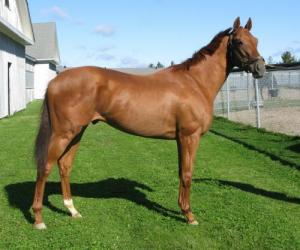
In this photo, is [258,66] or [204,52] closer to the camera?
[258,66]

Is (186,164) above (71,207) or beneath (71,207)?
above

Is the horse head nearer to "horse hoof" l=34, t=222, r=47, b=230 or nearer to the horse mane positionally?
the horse mane

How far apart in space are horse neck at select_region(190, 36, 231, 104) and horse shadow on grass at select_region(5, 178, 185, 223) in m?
1.58

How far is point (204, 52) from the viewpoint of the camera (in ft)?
17.4

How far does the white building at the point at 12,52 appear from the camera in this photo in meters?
18.0

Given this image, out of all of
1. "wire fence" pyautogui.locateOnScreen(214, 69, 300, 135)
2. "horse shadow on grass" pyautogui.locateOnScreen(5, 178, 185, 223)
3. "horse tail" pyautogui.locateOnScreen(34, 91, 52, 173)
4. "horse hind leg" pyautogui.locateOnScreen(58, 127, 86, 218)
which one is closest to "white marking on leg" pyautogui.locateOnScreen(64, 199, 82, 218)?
"horse hind leg" pyautogui.locateOnScreen(58, 127, 86, 218)

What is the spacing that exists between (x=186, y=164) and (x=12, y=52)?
688 inches

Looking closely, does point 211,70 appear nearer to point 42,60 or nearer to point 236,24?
point 236,24

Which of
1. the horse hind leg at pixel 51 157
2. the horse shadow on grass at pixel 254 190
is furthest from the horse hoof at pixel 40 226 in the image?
the horse shadow on grass at pixel 254 190

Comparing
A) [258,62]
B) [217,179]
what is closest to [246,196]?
[217,179]

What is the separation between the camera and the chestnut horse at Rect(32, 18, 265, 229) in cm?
479

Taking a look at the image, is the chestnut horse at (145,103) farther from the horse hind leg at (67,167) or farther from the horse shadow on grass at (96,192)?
the horse shadow on grass at (96,192)

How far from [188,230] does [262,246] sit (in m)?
0.82

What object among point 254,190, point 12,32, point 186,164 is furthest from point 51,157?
point 12,32
